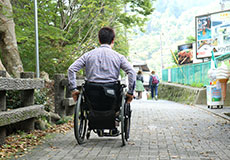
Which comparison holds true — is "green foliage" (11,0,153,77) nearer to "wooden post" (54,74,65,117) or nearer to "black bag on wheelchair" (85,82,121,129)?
"wooden post" (54,74,65,117)

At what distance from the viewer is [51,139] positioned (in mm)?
6195

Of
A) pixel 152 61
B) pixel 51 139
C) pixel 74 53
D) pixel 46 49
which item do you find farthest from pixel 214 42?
pixel 152 61

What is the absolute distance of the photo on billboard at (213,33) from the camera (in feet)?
88.9

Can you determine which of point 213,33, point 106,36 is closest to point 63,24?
point 106,36

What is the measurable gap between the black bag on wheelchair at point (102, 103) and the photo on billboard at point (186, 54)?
54.4 meters

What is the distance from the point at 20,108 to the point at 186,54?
54.8m

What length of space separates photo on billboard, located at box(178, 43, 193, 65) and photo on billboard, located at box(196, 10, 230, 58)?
3078 centimetres

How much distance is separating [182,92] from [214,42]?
216 inches

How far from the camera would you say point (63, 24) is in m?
14.8

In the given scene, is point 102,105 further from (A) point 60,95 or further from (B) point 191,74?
(B) point 191,74

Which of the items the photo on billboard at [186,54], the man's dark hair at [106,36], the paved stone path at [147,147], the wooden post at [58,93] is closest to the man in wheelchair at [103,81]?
the man's dark hair at [106,36]

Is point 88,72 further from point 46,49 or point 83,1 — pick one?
point 83,1

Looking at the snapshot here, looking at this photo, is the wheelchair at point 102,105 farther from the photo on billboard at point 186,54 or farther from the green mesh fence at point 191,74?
the photo on billboard at point 186,54

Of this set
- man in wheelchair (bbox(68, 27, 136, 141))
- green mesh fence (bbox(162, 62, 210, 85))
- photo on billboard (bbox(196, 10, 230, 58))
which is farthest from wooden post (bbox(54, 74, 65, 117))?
photo on billboard (bbox(196, 10, 230, 58))
